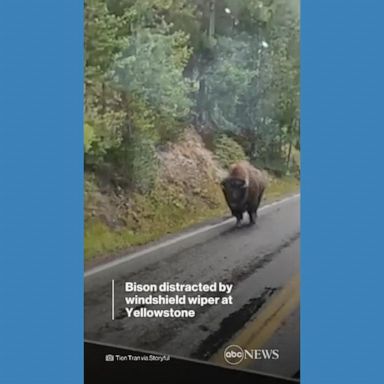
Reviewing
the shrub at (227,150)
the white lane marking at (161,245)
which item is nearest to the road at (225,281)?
the white lane marking at (161,245)

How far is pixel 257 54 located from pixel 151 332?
640 mm

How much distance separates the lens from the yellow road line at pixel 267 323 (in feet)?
7.38

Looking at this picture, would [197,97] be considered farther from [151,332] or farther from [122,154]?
[151,332]

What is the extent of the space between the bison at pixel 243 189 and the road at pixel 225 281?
0.03 metres

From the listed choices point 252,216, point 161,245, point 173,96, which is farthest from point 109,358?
point 173,96

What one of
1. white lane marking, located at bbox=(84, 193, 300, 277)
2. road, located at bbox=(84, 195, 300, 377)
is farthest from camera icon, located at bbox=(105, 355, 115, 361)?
white lane marking, located at bbox=(84, 193, 300, 277)

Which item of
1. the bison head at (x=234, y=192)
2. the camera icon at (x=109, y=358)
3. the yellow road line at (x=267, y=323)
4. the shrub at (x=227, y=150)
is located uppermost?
the shrub at (x=227, y=150)

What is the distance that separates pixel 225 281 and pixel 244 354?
16 cm

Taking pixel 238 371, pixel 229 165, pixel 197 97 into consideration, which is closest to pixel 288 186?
pixel 229 165

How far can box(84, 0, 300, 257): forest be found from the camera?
2.24m

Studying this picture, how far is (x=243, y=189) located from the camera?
2275 mm

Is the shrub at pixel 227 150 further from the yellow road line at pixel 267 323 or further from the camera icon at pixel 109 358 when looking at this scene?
the camera icon at pixel 109 358

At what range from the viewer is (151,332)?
7.37ft

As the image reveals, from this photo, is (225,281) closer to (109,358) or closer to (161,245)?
(161,245)
